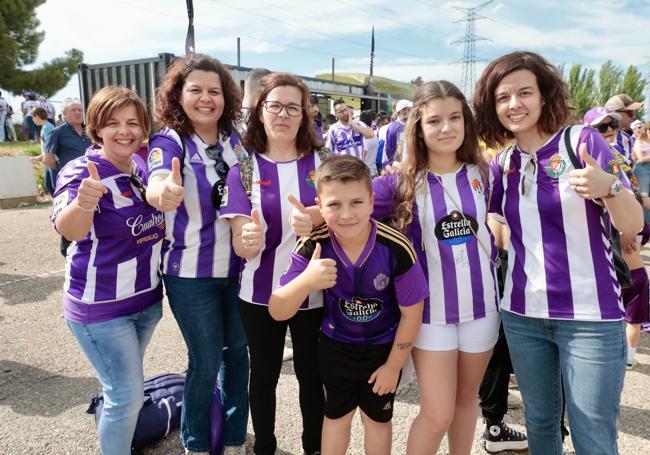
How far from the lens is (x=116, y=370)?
2102 mm

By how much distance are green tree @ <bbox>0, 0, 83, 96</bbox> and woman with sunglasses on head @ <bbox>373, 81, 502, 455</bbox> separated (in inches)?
1011

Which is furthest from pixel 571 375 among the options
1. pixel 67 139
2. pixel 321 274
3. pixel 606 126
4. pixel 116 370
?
pixel 67 139

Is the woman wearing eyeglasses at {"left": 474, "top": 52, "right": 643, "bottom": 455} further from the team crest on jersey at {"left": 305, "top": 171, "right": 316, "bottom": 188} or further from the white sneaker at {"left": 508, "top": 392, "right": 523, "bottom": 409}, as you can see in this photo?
the white sneaker at {"left": 508, "top": 392, "right": 523, "bottom": 409}

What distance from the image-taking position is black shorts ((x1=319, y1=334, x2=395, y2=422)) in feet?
6.77

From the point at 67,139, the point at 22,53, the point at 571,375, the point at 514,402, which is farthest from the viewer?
the point at 22,53

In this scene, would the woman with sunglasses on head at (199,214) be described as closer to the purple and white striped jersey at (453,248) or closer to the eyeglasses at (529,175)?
the purple and white striped jersey at (453,248)

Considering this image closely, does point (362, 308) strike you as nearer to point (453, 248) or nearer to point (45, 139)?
point (453, 248)

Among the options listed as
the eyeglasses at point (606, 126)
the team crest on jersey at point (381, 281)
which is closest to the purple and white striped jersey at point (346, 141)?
the eyeglasses at point (606, 126)

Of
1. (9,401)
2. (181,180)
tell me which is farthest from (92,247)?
(9,401)

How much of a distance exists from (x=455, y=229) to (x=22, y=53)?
27194 mm

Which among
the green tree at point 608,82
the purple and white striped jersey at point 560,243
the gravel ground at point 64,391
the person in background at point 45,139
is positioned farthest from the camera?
the green tree at point 608,82

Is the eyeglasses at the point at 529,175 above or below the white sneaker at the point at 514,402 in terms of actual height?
above

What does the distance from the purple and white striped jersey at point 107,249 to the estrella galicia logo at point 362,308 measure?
3.22 feet

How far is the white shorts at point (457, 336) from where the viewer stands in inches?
81.0
